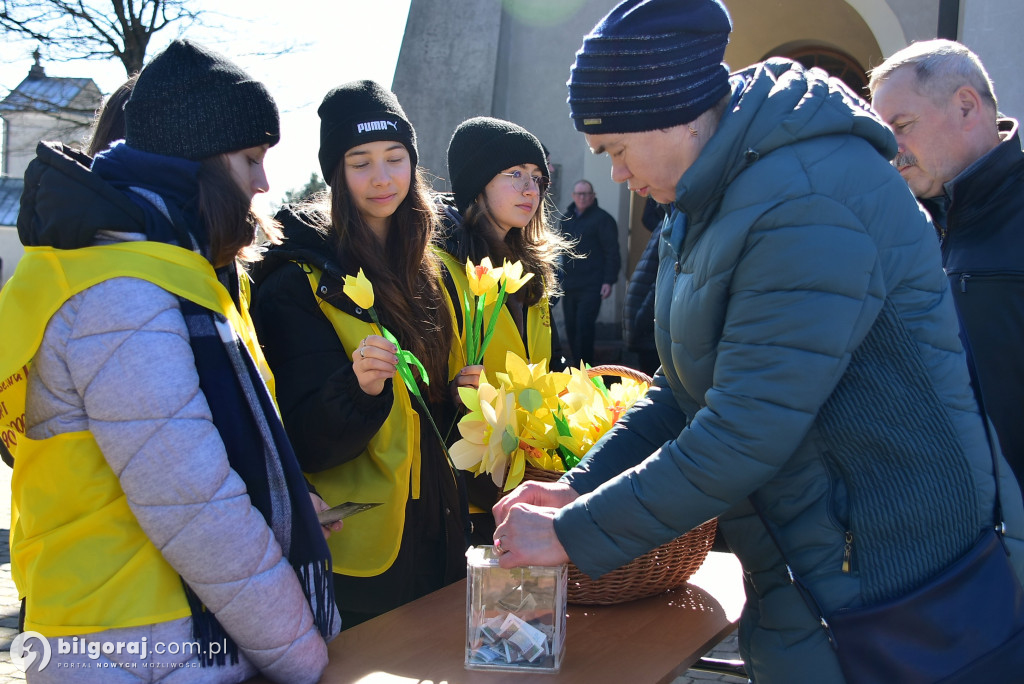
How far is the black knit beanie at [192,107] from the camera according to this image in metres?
1.53

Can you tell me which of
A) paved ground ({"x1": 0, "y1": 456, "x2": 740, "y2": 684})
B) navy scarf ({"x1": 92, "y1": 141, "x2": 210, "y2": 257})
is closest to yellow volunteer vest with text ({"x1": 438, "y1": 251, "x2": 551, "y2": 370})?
navy scarf ({"x1": 92, "y1": 141, "x2": 210, "y2": 257})

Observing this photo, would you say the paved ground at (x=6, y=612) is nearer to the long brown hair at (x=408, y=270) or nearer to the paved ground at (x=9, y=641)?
the paved ground at (x=9, y=641)

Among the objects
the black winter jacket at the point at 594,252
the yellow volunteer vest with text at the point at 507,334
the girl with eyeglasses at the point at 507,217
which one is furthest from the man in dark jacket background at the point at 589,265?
the yellow volunteer vest with text at the point at 507,334

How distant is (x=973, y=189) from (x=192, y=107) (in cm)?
178

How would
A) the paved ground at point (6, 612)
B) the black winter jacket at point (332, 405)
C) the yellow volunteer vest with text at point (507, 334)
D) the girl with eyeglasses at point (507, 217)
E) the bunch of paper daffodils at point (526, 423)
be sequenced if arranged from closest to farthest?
the bunch of paper daffodils at point (526, 423) < the black winter jacket at point (332, 405) < the yellow volunteer vest with text at point (507, 334) < the girl with eyeglasses at point (507, 217) < the paved ground at point (6, 612)

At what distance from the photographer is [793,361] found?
119 centimetres

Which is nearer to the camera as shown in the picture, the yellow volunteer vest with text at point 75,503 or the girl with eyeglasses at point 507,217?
the yellow volunteer vest with text at point 75,503

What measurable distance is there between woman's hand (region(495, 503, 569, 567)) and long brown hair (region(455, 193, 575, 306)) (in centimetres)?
134

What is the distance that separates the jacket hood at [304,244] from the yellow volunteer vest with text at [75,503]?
75 cm

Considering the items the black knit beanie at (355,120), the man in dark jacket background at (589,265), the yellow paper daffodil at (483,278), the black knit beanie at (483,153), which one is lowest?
the man in dark jacket background at (589,265)

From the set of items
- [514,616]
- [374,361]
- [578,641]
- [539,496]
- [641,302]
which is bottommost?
[641,302]

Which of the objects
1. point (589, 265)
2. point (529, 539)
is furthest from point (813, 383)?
point (589, 265)

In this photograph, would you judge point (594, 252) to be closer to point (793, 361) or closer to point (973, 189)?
point (973, 189)

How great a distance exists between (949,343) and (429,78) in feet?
26.9
